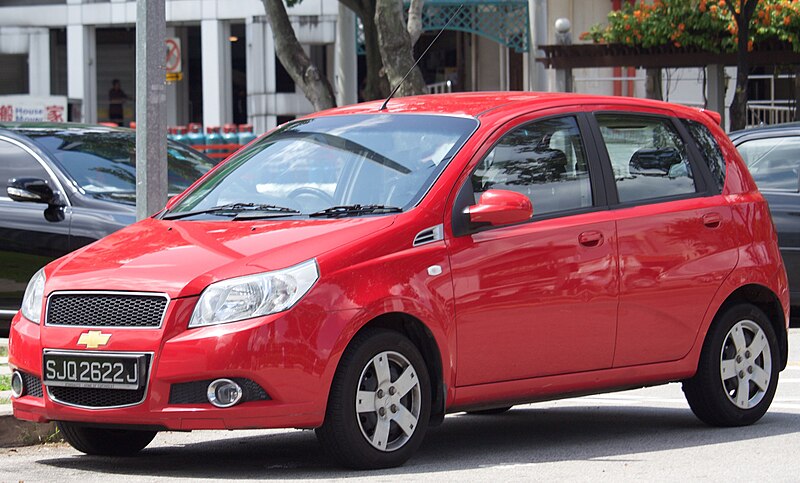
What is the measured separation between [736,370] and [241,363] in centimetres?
320

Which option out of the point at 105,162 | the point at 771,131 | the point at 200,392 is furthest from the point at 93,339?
the point at 771,131

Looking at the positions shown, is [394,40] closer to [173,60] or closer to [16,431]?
[16,431]

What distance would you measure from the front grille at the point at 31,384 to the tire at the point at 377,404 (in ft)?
4.23

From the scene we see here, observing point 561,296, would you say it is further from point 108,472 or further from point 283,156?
point 108,472

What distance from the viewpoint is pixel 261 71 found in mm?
36688

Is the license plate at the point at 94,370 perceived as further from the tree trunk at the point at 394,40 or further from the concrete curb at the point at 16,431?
the tree trunk at the point at 394,40

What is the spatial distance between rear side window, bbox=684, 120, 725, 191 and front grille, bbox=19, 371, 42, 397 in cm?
381

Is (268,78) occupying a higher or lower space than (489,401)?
higher

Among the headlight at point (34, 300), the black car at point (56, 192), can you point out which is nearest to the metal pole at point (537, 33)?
the black car at point (56, 192)

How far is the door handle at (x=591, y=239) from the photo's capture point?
772 centimetres

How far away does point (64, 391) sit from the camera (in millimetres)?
6926

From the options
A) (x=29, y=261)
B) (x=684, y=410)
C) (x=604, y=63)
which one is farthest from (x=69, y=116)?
(x=684, y=410)

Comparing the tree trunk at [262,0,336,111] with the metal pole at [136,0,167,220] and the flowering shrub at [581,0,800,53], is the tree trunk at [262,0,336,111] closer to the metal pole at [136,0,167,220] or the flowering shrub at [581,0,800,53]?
the flowering shrub at [581,0,800,53]

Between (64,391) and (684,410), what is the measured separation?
13.3 feet
